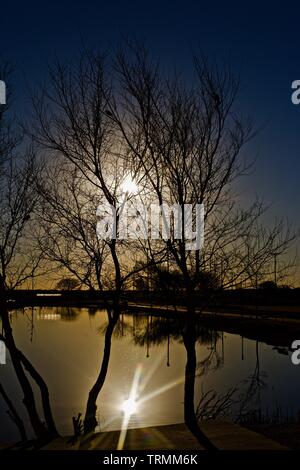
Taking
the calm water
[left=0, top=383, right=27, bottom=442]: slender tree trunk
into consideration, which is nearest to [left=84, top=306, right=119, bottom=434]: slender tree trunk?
[left=0, top=383, right=27, bottom=442]: slender tree trunk

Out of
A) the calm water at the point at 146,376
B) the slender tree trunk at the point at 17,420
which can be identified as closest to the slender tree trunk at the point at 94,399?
the slender tree trunk at the point at 17,420

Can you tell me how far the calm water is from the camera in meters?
21.4

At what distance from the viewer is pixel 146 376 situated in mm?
32156

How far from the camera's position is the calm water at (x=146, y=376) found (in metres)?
21.4

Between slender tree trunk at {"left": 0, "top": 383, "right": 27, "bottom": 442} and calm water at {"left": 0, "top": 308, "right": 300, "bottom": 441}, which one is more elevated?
slender tree trunk at {"left": 0, "top": 383, "right": 27, "bottom": 442}

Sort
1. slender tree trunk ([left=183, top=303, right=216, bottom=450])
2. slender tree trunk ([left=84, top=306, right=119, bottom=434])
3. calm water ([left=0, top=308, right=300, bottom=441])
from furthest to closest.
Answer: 1. calm water ([left=0, top=308, right=300, bottom=441])
2. slender tree trunk ([left=84, top=306, right=119, bottom=434])
3. slender tree trunk ([left=183, top=303, right=216, bottom=450])

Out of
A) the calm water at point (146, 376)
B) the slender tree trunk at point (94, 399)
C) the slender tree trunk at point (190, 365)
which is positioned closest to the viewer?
the slender tree trunk at point (190, 365)

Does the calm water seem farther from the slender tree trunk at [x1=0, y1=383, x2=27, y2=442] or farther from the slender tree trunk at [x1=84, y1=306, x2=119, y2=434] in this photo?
the slender tree trunk at [x1=84, y1=306, x2=119, y2=434]

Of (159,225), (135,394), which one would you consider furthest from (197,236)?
(135,394)

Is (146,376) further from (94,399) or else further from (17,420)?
(94,399)

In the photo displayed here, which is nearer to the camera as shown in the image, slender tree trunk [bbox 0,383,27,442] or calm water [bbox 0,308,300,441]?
Result: slender tree trunk [bbox 0,383,27,442]

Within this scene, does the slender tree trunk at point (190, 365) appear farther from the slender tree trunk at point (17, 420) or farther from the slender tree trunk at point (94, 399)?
the slender tree trunk at point (17, 420)

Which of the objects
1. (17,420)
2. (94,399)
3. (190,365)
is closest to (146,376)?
(17,420)

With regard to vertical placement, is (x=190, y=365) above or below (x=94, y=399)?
above
